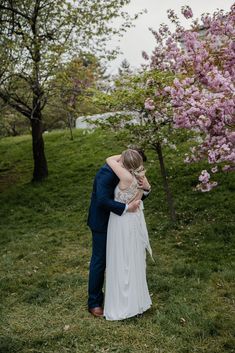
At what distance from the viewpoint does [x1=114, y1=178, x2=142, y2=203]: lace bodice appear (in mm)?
5824

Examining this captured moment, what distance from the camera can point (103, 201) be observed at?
5.71 metres

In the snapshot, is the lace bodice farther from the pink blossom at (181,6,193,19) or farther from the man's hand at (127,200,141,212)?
the pink blossom at (181,6,193,19)

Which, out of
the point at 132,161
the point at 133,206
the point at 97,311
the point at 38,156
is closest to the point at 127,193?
the point at 133,206

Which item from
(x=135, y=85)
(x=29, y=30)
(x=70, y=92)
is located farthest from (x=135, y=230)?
(x=29, y=30)

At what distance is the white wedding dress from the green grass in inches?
7.5

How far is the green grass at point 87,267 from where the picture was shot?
5230 millimetres

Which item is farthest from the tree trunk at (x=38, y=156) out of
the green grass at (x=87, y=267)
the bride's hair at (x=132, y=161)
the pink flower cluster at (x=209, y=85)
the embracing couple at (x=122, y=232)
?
the bride's hair at (x=132, y=161)

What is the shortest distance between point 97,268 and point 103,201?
1.04m

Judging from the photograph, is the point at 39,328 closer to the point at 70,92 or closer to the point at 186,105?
the point at 186,105

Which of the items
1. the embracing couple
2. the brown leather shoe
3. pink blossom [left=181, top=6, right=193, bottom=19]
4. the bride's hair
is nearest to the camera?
the bride's hair

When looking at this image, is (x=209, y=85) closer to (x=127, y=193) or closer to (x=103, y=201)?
(x=127, y=193)

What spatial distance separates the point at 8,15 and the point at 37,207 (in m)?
7.28

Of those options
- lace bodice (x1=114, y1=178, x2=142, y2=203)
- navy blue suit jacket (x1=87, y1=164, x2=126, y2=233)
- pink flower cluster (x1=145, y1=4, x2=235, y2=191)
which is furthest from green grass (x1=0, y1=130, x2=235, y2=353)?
pink flower cluster (x1=145, y1=4, x2=235, y2=191)

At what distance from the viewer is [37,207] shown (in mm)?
13828
